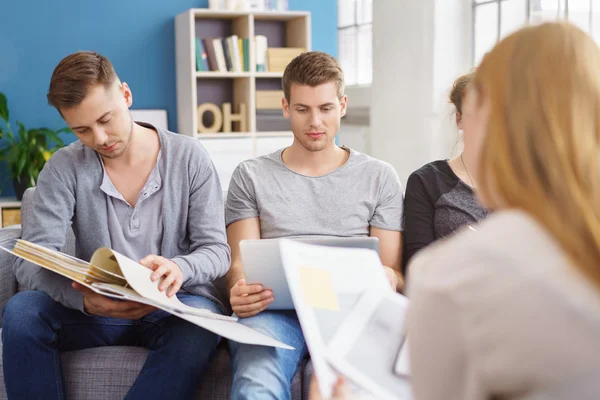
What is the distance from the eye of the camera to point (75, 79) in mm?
1845

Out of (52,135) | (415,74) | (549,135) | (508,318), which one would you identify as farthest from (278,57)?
(508,318)

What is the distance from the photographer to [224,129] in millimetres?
4918

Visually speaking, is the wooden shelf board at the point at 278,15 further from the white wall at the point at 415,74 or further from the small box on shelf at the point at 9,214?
the small box on shelf at the point at 9,214

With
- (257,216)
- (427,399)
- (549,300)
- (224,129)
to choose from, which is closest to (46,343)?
(257,216)

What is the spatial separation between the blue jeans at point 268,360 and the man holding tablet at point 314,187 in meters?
0.30

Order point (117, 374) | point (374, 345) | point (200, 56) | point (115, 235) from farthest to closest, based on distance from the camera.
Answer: point (200, 56) → point (115, 235) → point (117, 374) → point (374, 345)

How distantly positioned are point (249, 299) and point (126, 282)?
30 centimetres

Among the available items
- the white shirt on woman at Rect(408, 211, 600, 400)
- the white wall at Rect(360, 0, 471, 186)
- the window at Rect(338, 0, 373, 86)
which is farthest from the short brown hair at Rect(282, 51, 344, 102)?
the window at Rect(338, 0, 373, 86)

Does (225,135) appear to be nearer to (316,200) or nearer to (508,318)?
(316,200)

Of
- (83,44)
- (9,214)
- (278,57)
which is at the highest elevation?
(83,44)

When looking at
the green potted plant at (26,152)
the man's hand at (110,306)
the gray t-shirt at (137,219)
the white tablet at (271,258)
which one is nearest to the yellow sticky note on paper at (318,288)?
the white tablet at (271,258)

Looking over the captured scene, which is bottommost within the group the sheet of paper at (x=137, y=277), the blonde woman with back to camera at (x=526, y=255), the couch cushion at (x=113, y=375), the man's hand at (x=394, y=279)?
the couch cushion at (x=113, y=375)

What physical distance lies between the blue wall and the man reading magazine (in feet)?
9.55

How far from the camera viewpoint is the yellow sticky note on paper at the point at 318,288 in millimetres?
1074
